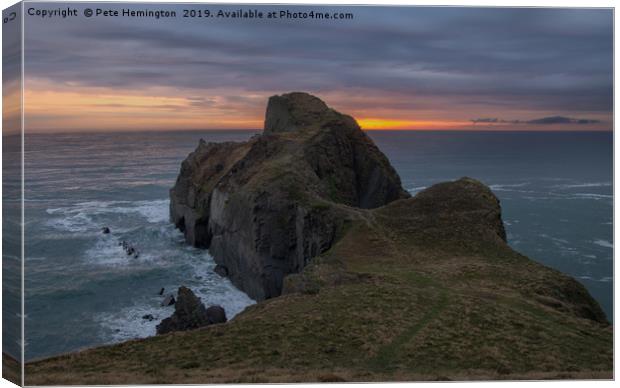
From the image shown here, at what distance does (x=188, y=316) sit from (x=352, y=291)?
14.1 meters

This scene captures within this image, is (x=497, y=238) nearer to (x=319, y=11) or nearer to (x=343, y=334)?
(x=343, y=334)

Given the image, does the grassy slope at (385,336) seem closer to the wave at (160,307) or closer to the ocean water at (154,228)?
the ocean water at (154,228)

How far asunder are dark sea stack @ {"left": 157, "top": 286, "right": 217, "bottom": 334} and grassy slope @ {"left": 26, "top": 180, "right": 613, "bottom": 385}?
9.39 metres

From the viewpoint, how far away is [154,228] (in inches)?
3150

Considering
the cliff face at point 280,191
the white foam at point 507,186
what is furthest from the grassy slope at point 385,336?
the white foam at point 507,186

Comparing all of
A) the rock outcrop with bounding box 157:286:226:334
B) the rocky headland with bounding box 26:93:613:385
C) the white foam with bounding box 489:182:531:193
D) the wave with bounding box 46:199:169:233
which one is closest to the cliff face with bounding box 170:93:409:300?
the rocky headland with bounding box 26:93:613:385

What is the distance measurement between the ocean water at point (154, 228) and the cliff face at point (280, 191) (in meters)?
3.09

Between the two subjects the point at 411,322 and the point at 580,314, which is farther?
the point at 580,314

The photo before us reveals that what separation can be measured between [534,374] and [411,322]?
751 cm

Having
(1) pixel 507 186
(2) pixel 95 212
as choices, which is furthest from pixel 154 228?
(1) pixel 507 186

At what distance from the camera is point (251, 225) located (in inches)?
2215

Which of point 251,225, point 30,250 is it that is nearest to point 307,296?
point 251,225

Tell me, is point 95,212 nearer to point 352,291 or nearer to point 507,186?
point 507,186

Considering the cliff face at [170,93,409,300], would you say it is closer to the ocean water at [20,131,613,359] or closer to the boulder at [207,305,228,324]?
the ocean water at [20,131,613,359]
